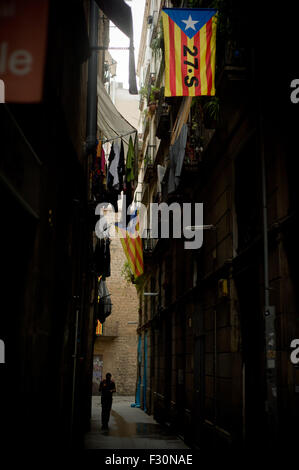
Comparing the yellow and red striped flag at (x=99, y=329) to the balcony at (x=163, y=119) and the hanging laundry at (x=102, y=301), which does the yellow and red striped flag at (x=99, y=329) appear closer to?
the hanging laundry at (x=102, y=301)

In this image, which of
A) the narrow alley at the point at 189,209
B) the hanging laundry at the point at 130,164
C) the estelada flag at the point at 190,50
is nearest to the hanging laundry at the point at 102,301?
the narrow alley at the point at 189,209

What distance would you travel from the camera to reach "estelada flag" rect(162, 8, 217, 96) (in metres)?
10.5

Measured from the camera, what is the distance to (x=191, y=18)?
34.8 feet

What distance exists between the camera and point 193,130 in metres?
14.9

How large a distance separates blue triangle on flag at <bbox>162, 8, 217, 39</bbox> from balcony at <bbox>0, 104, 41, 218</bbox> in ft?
15.7

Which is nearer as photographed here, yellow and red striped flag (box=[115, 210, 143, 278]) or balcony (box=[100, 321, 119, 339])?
yellow and red striped flag (box=[115, 210, 143, 278])

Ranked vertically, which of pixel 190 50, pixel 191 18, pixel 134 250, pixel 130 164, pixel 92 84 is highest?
pixel 191 18

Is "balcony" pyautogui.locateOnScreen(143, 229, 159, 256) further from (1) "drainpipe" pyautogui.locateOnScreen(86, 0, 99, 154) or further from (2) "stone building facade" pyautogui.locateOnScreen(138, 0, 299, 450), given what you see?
(1) "drainpipe" pyautogui.locateOnScreen(86, 0, 99, 154)

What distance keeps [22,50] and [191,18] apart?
6502 millimetres

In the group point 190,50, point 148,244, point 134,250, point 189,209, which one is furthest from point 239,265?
point 148,244

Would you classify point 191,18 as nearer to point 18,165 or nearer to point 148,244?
point 18,165

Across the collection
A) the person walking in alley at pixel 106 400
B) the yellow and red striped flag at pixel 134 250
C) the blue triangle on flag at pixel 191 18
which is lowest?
the person walking in alley at pixel 106 400

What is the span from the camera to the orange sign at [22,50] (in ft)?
16.0

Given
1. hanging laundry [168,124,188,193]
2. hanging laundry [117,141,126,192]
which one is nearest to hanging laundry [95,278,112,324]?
hanging laundry [117,141,126,192]
